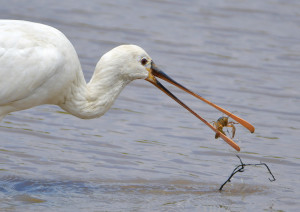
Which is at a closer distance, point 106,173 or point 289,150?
point 106,173

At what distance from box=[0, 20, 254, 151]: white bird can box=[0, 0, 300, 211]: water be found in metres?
0.89

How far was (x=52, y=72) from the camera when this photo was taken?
7887 millimetres

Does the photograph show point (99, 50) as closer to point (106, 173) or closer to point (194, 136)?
point (194, 136)

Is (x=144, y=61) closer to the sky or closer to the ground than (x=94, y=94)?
closer to the sky

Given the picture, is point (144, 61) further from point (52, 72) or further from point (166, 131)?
point (166, 131)

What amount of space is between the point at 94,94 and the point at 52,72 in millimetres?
585

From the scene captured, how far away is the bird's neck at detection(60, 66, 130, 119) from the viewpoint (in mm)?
8242

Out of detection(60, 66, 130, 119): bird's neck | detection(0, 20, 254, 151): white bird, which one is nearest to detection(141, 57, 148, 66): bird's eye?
detection(0, 20, 254, 151): white bird

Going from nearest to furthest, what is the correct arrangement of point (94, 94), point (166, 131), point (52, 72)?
1. point (52, 72)
2. point (94, 94)
3. point (166, 131)

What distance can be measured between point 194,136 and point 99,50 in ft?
14.5

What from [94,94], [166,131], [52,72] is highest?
[52,72]

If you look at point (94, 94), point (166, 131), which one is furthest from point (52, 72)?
point (166, 131)

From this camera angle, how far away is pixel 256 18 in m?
17.2

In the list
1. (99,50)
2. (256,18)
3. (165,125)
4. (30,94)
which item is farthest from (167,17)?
(30,94)
